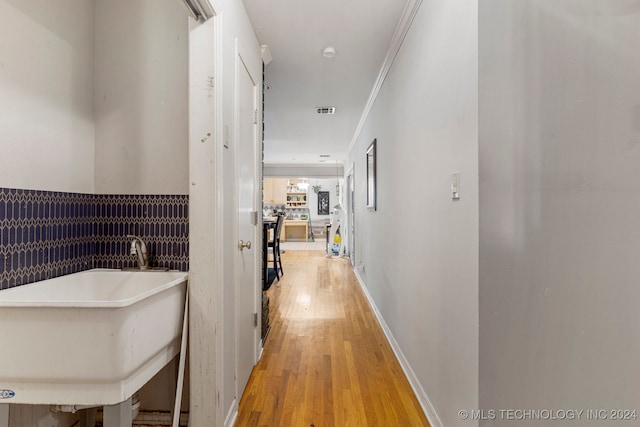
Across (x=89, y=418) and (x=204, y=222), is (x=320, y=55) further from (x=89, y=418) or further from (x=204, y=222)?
(x=89, y=418)

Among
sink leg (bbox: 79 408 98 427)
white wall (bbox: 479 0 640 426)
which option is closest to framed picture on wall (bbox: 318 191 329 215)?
sink leg (bbox: 79 408 98 427)

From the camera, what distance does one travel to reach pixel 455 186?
1.31m

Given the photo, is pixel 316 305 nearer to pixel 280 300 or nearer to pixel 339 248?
pixel 280 300

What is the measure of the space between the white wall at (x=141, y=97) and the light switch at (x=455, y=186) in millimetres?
1242

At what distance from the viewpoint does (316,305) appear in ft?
11.7

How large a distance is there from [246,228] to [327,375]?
1111 millimetres

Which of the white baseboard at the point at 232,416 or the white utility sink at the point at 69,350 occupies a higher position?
the white utility sink at the point at 69,350

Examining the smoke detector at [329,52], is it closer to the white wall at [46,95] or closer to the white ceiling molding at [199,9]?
the white ceiling molding at [199,9]

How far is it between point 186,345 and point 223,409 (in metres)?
0.35

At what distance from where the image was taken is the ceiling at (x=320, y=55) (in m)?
1.95

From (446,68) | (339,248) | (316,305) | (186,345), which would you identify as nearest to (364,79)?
(446,68)

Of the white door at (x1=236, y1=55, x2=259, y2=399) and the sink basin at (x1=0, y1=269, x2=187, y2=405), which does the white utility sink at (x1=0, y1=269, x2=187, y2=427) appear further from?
the white door at (x1=236, y1=55, x2=259, y2=399)

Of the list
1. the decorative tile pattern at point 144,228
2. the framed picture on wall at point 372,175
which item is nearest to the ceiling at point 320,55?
the framed picture on wall at point 372,175

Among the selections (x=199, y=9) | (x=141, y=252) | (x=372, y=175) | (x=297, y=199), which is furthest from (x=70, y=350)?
(x=297, y=199)
